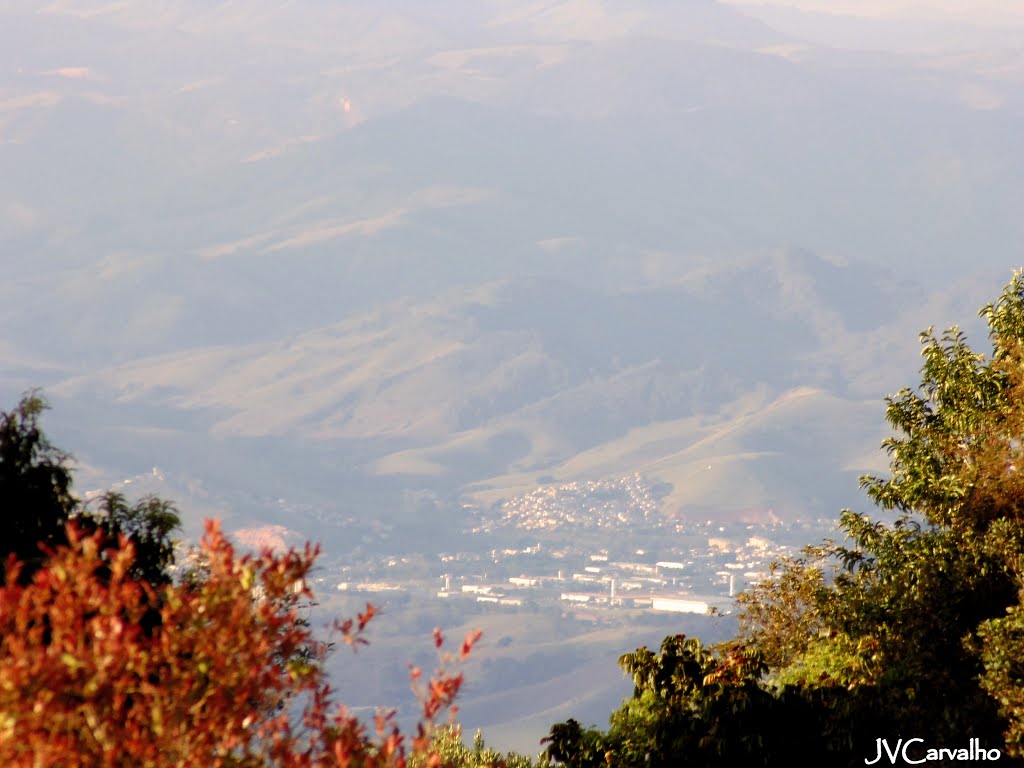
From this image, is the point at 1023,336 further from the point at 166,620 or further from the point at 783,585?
the point at 166,620

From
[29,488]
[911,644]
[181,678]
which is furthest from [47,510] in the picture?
[911,644]

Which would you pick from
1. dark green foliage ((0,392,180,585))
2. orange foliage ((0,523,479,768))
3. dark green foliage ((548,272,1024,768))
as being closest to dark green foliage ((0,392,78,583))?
dark green foliage ((0,392,180,585))

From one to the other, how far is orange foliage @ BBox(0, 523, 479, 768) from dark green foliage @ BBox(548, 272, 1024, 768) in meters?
11.1

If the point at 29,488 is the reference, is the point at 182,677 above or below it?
below

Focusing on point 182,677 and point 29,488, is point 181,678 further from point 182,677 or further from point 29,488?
point 29,488

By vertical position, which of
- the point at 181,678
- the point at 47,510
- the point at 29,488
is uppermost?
the point at 29,488

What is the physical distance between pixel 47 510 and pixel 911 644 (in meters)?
12.0

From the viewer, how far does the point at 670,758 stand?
20.7 metres

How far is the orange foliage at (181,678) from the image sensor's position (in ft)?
28.8

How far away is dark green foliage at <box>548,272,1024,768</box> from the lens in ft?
66.7

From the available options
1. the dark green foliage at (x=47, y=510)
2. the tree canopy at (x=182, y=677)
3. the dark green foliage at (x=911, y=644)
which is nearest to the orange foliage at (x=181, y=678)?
the tree canopy at (x=182, y=677)

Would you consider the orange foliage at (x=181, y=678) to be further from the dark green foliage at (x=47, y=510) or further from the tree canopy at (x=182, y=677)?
the dark green foliage at (x=47, y=510)

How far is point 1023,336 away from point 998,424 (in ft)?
5.49

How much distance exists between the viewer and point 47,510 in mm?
19047
